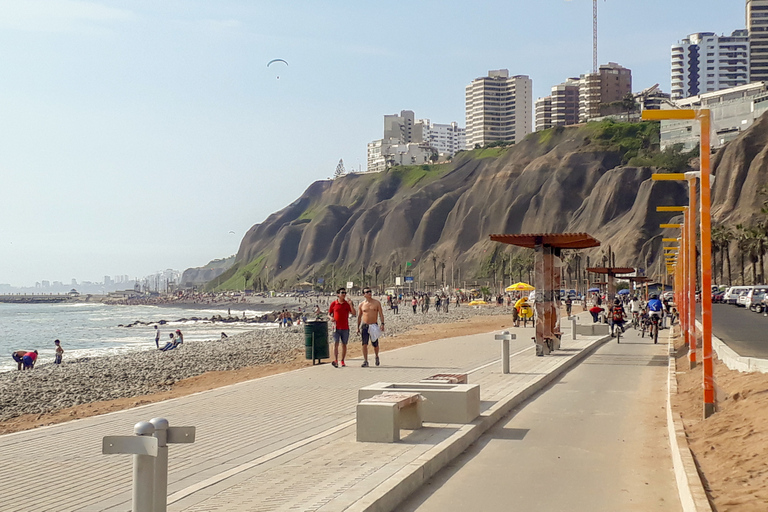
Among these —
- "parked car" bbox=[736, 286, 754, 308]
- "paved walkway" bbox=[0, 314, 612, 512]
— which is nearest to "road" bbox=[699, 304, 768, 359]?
"paved walkway" bbox=[0, 314, 612, 512]

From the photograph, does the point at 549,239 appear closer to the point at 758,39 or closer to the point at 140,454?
the point at 140,454

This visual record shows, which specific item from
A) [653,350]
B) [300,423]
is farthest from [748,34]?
[300,423]

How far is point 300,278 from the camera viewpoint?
555 feet

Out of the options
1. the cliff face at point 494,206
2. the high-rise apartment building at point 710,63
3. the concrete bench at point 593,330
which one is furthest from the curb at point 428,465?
the high-rise apartment building at point 710,63

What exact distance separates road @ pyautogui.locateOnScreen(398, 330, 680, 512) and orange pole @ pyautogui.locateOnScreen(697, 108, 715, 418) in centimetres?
72

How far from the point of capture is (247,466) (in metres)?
7.04

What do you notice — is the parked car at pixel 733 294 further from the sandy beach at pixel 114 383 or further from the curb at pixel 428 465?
the curb at pixel 428 465

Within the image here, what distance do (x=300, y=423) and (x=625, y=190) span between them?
11225cm

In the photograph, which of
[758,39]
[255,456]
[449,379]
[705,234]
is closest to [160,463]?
[255,456]

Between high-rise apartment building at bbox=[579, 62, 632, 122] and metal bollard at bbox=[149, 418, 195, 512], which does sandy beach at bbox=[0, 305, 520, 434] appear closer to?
metal bollard at bbox=[149, 418, 195, 512]

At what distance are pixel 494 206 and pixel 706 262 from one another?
12684cm

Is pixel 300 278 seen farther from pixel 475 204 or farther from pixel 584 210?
pixel 584 210

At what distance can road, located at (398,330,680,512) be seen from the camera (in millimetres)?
6246

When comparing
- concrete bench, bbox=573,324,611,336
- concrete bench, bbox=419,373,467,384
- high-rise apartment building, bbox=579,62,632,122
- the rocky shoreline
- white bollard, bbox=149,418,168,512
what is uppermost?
high-rise apartment building, bbox=579,62,632,122
